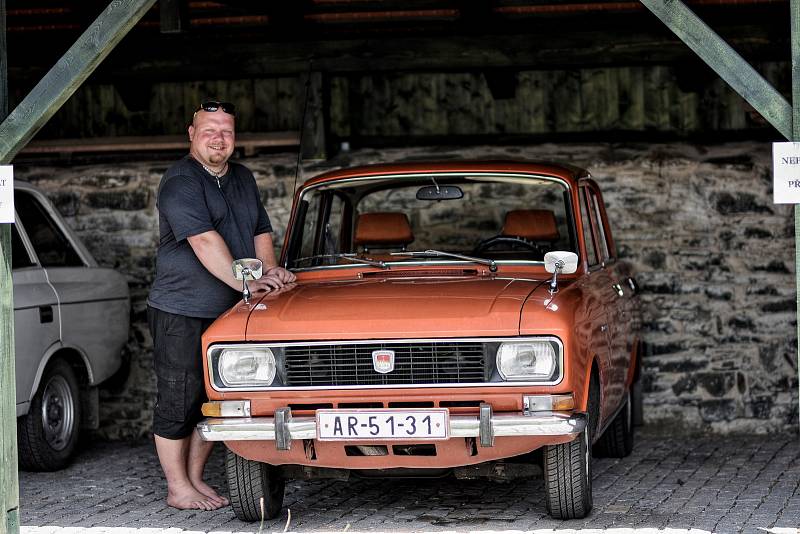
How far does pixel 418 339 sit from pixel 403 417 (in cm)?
36

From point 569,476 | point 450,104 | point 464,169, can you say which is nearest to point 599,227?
point 464,169

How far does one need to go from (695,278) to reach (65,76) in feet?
17.4

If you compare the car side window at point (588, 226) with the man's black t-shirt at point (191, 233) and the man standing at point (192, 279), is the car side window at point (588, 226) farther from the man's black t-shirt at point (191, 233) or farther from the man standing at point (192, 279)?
the man's black t-shirt at point (191, 233)

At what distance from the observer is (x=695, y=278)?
9445 millimetres

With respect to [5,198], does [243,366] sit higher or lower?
lower

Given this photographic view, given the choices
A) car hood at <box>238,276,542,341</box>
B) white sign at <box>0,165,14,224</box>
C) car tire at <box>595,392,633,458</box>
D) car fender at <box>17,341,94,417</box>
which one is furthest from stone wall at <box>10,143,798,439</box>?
white sign at <box>0,165,14,224</box>

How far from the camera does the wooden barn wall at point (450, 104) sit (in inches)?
444

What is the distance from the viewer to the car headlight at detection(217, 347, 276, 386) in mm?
5812

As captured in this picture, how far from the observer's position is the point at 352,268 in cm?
670

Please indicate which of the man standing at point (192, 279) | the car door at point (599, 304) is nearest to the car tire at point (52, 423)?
the man standing at point (192, 279)

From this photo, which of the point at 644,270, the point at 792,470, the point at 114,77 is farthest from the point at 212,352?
the point at 114,77

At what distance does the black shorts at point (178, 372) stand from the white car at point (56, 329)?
1.31 metres

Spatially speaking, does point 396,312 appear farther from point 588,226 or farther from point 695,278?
point 695,278

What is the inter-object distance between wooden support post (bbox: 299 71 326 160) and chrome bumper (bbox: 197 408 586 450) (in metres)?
4.60
